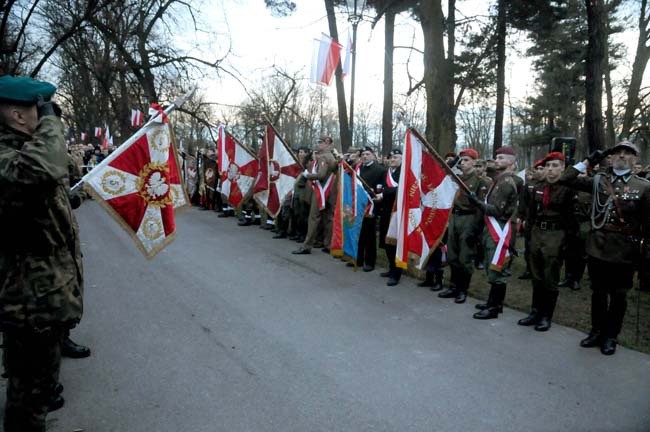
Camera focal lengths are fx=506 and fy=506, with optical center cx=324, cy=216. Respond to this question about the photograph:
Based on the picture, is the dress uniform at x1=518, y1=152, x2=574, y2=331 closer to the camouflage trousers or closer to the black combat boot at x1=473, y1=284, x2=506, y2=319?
the black combat boot at x1=473, y1=284, x2=506, y2=319

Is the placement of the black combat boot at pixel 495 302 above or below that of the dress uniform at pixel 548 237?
below

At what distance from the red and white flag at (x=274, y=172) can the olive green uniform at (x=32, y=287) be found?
6.84m

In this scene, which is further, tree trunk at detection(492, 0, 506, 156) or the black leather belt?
tree trunk at detection(492, 0, 506, 156)

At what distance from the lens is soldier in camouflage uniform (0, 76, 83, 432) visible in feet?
8.16

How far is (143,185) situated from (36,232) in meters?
1.66

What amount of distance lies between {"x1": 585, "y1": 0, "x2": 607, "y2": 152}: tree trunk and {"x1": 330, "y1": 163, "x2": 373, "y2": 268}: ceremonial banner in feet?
15.7

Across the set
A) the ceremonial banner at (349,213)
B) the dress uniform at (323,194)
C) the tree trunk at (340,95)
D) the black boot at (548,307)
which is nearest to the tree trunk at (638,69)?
the tree trunk at (340,95)

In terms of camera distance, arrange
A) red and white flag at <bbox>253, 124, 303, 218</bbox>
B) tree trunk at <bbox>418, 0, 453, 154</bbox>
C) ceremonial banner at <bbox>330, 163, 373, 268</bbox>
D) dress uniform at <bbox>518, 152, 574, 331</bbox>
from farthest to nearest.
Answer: tree trunk at <bbox>418, 0, 453, 154</bbox> < red and white flag at <bbox>253, 124, 303, 218</bbox> < ceremonial banner at <bbox>330, 163, 373, 268</bbox> < dress uniform at <bbox>518, 152, 574, 331</bbox>

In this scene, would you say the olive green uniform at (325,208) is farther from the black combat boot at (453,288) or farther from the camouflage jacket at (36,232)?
the camouflage jacket at (36,232)

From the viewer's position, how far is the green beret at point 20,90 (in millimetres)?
2477

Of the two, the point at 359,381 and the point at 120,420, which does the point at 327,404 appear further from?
the point at 120,420

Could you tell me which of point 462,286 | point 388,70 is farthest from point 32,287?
point 388,70

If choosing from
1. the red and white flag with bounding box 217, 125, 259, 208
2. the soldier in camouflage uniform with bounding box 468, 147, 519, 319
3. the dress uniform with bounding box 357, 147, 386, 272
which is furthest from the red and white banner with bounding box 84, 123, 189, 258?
the red and white flag with bounding box 217, 125, 259, 208

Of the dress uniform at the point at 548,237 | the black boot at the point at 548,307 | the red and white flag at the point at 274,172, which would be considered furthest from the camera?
the red and white flag at the point at 274,172
